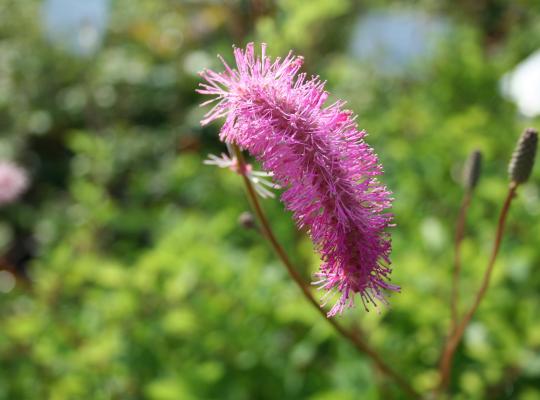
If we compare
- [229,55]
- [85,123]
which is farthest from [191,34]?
[229,55]

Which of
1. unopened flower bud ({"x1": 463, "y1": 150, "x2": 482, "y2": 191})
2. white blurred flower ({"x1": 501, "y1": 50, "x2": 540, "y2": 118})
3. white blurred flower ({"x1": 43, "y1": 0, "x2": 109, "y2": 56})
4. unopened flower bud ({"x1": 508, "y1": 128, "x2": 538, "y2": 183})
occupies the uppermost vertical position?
white blurred flower ({"x1": 43, "y1": 0, "x2": 109, "y2": 56})

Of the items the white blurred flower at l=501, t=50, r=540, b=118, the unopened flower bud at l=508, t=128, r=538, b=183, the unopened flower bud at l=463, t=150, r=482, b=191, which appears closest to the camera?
the unopened flower bud at l=508, t=128, r=538, b=183

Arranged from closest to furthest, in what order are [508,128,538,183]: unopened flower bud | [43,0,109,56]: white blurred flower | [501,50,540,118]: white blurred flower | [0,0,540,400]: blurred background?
[508,128,538,183]: unopened flower bud, [0,0,540,400]: blurred background, [501,50,540,118]: white blurred flower, [43,0,109,56]: white blurred flower

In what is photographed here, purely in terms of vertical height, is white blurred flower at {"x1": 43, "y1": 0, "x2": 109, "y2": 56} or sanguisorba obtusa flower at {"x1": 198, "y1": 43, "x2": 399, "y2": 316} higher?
white blurred flower at {"x1": 43, "y1": 0, "x2": 109, "y2": 56}

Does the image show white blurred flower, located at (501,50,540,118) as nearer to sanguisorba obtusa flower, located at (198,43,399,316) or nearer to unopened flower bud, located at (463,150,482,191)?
unopened flower bud, located at (463,150,482,191)

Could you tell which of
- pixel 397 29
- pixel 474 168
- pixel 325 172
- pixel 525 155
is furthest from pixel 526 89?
pixel 397 29

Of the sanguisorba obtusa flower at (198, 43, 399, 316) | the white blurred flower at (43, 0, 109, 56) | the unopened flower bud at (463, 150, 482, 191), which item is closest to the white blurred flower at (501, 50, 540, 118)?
the unopened flower bud at (463, 150, 482, 191)

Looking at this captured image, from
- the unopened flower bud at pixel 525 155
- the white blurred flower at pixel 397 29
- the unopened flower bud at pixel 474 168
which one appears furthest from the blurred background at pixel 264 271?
the white blurred flower at pixel 397 29

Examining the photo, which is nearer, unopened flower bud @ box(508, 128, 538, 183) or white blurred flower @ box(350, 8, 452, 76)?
unopened flower bud @ box(508, 128, 538, 183)
